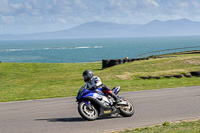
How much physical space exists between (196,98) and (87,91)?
601cm

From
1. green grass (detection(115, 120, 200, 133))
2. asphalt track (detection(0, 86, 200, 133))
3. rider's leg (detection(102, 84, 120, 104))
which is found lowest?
asphalt track (detection(0, 86, 200, 133))

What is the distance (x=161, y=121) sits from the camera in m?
8.88

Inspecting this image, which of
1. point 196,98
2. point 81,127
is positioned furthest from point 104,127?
point 196,98

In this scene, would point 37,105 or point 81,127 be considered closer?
point 81,127

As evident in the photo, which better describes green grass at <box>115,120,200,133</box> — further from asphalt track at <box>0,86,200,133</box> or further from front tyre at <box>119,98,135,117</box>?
front tyre at <box>119,98,135,117</box>

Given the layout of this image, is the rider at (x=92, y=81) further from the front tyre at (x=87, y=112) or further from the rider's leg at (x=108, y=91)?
the front tyre at (x=87, y=112)

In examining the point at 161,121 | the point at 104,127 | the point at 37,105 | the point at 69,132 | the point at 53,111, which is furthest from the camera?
the point at 37,105

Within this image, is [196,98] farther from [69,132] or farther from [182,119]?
[69,132]

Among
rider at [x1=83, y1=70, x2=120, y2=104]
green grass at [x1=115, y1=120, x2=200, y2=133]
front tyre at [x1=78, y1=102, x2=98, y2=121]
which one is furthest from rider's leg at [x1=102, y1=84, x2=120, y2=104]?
green grass at [x1=115, y1=120, x2=200, y2=133]

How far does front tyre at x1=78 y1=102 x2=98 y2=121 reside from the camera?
8883mm

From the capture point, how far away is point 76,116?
9938mm

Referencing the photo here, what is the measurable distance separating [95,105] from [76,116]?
102cm

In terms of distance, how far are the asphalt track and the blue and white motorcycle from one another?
8.4 inches

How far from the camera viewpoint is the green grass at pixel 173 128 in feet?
23.7
